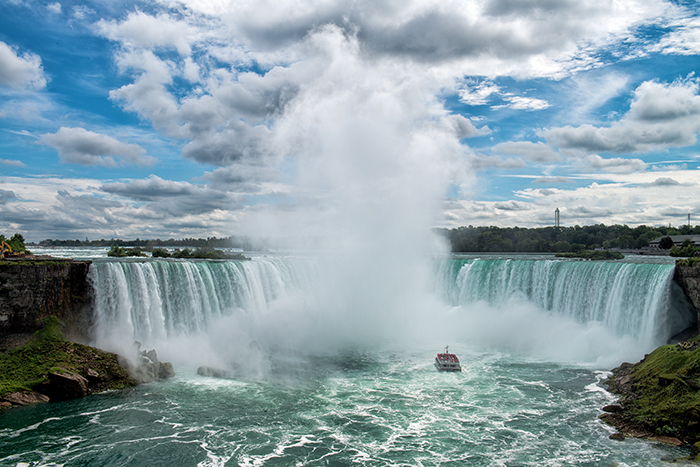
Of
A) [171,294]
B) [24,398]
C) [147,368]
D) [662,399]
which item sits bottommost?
[24,398]

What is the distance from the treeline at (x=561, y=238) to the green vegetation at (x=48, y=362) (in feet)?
196

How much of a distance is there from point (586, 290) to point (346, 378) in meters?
17.8

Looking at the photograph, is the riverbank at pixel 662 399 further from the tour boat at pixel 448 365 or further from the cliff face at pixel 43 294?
the cliff face at pixel 43 294

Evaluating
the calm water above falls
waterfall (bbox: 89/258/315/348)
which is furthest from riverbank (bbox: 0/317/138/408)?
waterfall (bbox: 89/258/315/348)

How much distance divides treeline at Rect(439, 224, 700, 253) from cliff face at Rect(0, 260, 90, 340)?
192 feet

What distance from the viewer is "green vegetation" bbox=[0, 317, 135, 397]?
17641 millimetres

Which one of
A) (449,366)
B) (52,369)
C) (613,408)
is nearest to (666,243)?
(449,366)

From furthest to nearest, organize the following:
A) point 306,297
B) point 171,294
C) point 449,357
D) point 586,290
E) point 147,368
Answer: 1. point 306,297
2. point 586,290
3. point 171,294
4. point 449,357
5. point 147,368

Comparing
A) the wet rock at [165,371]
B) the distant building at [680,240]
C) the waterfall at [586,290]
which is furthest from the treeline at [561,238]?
the wet rock at [165,371]

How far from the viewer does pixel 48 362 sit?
18.6 metres

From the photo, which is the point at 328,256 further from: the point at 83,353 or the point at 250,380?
the point at 83,353

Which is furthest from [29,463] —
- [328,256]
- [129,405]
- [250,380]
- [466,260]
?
Answer: [466,260]

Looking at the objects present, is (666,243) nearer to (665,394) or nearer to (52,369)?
(665,394)

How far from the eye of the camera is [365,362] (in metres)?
24.4
